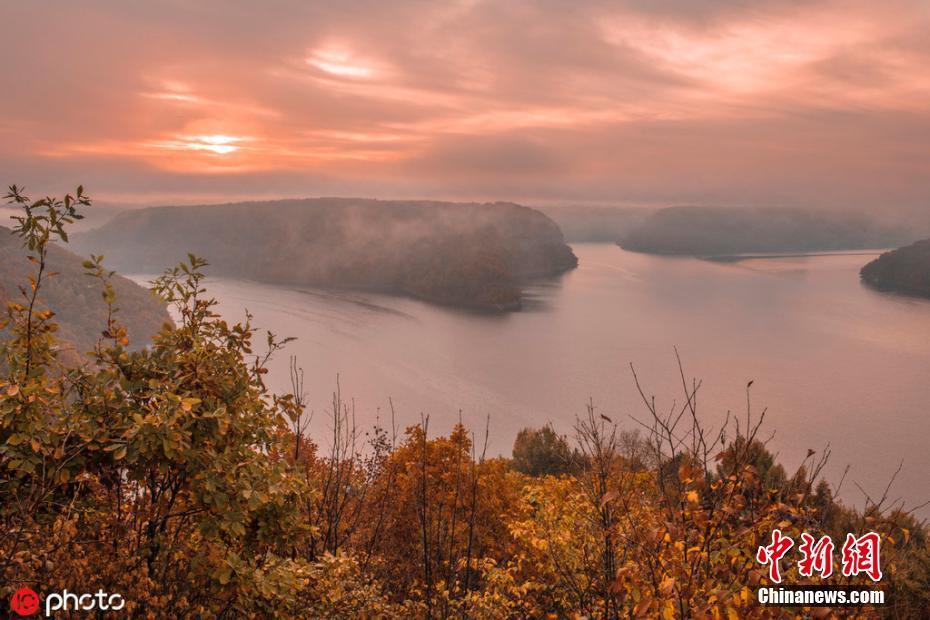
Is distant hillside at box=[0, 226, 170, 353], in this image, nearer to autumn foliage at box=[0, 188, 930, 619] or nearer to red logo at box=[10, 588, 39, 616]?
autumn foliage at box=[0, 188, 930, 619]

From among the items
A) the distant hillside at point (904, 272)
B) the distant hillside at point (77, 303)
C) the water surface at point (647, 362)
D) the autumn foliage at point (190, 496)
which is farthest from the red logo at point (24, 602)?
the distant hillside at point (904, 272)

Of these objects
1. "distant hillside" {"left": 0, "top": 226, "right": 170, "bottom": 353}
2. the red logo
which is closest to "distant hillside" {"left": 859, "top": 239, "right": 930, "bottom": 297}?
"distant hillside" {"left": 0, "top": 226, "right": 170, "bottom": 353}

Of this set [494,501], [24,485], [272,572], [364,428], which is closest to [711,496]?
[272,572]

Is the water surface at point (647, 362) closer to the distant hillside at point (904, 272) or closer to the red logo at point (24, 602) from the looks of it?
the distant hillside at point (904, 272)

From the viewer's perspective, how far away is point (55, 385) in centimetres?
500

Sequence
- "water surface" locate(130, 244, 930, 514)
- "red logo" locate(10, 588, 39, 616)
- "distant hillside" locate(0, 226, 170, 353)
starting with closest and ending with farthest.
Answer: "red logo" locate(10, 588, 39, 616)
"water surface" locate(130, 244, 930, 514)
"distant hillside" locate(0, 226, 170, 353)

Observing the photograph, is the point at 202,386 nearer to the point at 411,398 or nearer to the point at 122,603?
the point at 122,603

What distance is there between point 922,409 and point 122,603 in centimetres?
9156

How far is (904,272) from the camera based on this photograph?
18362cm

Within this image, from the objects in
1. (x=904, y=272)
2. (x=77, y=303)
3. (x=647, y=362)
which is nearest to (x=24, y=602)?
(x=647, y=362)

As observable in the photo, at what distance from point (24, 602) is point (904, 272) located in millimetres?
226893

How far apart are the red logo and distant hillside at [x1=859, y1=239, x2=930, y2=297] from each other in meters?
210

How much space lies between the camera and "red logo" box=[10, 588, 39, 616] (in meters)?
4.41

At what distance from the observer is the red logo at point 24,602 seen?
4.41m
